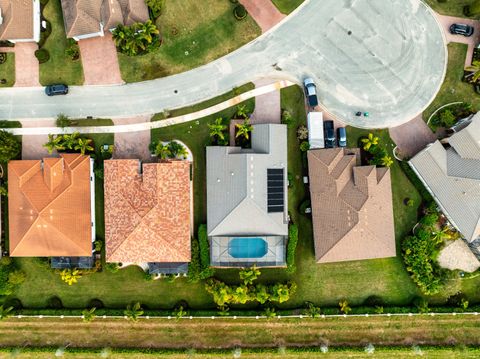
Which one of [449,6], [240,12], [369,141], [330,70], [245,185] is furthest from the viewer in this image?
[449,6]

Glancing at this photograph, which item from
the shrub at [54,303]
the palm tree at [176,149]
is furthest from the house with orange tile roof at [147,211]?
the shrub at [54,303]

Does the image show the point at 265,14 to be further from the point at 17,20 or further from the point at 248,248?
the point at 17,20

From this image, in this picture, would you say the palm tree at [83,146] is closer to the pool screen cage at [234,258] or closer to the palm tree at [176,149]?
the palm tree at [176,149]

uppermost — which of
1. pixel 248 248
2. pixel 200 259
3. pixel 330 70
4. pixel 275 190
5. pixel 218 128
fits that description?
pixel 330 70

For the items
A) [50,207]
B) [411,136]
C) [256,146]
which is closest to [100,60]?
[50,207]

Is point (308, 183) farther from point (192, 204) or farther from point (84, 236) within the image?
point (84, 236)

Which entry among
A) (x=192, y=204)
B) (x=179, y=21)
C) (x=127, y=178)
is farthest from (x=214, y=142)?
(x=179, y=21)
